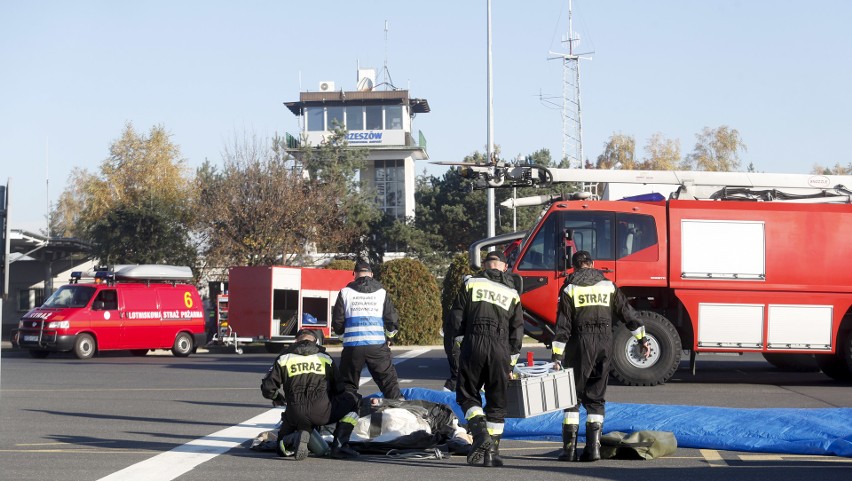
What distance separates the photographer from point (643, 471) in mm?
8992

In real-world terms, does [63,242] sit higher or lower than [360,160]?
lower

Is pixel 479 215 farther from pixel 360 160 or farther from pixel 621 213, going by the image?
pixel 621 213

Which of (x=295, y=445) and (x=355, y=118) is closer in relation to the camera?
(x=295, y=445)

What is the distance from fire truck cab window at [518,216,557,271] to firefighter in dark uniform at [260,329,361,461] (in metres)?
7.77

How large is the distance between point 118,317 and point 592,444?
65.5 ft

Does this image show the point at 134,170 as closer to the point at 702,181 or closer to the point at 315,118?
the point at 315,118

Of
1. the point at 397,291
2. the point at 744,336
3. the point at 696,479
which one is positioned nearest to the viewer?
the point at 696,479

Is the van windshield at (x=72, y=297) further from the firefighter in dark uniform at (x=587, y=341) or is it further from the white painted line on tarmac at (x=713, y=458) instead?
the white painted line on tarmac at (x=713, y=458)

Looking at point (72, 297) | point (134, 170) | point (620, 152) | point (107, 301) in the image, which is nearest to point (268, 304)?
point (107, 301)

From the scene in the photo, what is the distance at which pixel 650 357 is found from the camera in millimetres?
16656

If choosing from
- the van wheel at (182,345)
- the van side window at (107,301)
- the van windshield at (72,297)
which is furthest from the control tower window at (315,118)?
the van side window at (107,301)

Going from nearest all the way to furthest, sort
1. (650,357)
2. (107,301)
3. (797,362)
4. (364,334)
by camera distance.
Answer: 1. (364,334)
2. (650,357)
3. (797,362)
4. (107,301)

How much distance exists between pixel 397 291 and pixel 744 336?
13.6m

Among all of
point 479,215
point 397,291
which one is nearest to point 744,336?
point 397,291
